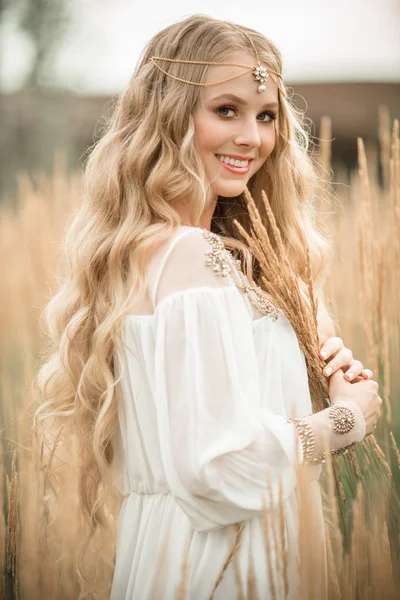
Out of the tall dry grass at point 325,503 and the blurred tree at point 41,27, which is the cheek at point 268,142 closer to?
the tall dry grass at point 325,503

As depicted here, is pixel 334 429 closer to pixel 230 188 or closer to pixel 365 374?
pixel 365 374

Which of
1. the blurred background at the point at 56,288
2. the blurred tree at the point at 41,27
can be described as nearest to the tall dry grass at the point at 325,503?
the blurred background at the point at 56,288

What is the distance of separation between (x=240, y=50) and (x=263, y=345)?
66 cm

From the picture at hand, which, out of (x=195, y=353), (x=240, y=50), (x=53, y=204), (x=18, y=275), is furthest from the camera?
(x=53, y=204)

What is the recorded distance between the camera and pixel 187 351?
134 centimetres

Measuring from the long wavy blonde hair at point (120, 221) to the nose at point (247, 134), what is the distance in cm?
10

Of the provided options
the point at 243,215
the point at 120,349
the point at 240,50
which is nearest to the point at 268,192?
the point at 243,215

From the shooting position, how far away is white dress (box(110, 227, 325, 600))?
1.33m

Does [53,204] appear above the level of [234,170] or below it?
above

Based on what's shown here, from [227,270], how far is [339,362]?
34 cm

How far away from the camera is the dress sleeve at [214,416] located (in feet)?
4.33

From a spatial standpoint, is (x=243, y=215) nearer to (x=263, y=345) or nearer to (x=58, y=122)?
(x=263, y=345)

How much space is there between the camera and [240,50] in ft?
5.24

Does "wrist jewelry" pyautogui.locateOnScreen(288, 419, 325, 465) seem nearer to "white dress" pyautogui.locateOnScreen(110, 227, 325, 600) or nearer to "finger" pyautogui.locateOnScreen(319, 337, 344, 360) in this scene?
"white dress" pyautogui.locateOnScreen(110, 227, 325, 600)
